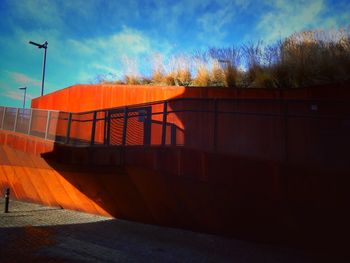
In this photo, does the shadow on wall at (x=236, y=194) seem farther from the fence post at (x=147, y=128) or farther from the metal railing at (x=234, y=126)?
the metal railing at (x=234, y=126)

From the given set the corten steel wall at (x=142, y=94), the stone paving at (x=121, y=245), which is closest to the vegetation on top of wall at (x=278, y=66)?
the corten steel wall at (x=142, y=94)

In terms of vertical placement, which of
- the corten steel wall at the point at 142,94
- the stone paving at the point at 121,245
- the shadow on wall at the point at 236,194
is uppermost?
the corten steel wall at the point at 142,94

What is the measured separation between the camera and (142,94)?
12547 mm

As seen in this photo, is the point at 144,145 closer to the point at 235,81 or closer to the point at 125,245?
the point at 125,245

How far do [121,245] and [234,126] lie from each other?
15.8 ft

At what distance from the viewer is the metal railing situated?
8320 millimetres

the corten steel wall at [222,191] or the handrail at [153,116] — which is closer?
the corten steel wall at [222,191]

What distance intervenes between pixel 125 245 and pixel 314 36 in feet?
38.0

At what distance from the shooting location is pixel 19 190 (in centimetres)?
1541

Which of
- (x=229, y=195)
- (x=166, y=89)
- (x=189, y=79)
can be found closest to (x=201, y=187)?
(x=229, y=195)

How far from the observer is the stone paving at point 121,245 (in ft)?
23.3

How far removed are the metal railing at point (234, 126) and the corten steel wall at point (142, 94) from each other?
65 centimetres

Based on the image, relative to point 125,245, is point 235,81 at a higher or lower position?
higher

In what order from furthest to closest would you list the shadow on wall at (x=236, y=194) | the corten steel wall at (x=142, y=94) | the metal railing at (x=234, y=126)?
the corten steel wall at (x=142, y=94) → the metal railing at (x=234, y=126) → the shadow on wall at (x=236, y=194)
